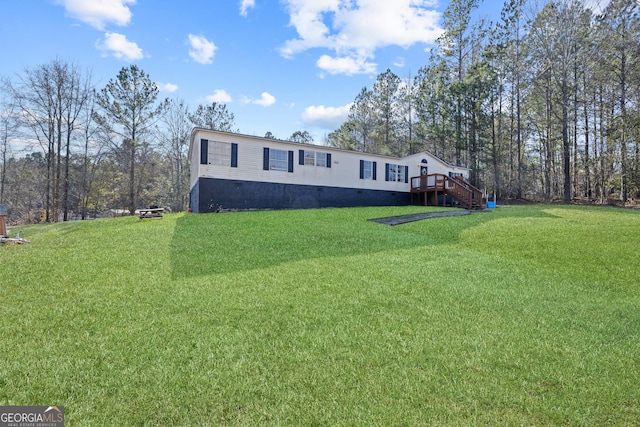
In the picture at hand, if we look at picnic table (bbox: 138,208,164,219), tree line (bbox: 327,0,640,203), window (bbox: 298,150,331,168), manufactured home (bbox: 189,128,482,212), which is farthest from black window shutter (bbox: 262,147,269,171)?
tree line (bbox: 327,0,640,203)

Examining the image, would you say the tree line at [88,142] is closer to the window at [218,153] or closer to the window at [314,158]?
the window at [218,153]

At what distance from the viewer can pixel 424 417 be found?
191 centimetres

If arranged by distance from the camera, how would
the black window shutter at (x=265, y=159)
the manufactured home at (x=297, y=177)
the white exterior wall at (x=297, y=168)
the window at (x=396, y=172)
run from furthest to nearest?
1. the window at (x=396, y=172)
2. the black window shutter at (x=265, y=159)
3. the white exterior wall at (x=297, y=168)
4. the manufactured home at (x=297, y=177)

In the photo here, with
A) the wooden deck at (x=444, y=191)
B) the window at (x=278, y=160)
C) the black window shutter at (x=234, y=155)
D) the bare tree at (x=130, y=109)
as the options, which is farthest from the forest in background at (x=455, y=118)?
the window at (x=278, y=160)

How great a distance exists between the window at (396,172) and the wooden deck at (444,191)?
2.02ft

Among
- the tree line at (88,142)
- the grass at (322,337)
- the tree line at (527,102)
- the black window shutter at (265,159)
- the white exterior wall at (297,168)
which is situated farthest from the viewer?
the tree line at (88,142)

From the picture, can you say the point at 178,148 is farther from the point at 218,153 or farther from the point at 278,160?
the point at 278,160

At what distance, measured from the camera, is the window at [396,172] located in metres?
19.0

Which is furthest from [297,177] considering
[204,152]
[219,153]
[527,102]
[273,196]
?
[527,102]

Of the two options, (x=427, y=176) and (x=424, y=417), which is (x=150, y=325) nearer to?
(x=424, y=417)

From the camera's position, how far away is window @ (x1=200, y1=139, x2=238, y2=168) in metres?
13.4

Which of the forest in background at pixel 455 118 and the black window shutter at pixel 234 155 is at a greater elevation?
the forest in background at pixel 455 118

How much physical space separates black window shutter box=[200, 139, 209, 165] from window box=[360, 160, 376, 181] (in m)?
8.81

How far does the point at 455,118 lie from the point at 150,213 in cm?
2331
